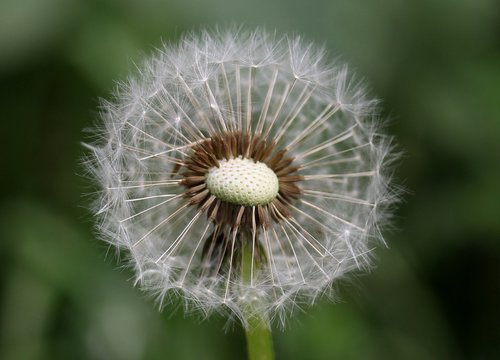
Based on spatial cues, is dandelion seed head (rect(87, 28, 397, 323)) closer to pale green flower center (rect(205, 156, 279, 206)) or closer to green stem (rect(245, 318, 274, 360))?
pale green flower center (rect(205, 156, 279, 206))

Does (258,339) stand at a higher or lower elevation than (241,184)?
lower

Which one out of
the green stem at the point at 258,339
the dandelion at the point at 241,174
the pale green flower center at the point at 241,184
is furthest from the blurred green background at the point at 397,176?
the green stem at the point at 258,339

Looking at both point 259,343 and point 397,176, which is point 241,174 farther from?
point 397,176

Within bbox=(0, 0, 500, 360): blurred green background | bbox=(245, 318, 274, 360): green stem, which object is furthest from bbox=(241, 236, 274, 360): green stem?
bbox=(0, 0, 500, 360): blurred green background

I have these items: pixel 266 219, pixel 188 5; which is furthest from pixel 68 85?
pixel 266 219

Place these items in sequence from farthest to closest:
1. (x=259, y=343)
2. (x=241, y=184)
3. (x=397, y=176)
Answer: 1. (x=397, y=176)
2. (x=241, y=184)
3. (x=259, y=343)

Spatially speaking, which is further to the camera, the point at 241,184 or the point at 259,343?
the point at 241,184

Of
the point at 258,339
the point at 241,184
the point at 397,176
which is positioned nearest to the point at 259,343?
the point at 258,339

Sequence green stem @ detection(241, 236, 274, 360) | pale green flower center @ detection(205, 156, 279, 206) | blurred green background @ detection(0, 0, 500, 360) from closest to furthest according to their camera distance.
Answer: green stem @ detection(241, 236, 274, 360), pale green flower center @ detection(205, 156, 279, 206), blurred green background @ detection(0, 0, 500, 360)

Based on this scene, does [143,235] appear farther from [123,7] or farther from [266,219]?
[123,7]

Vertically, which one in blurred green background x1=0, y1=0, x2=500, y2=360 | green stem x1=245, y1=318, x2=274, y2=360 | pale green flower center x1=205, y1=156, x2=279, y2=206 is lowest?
green stem x1=245, y1=318, x2=274, y2=360
